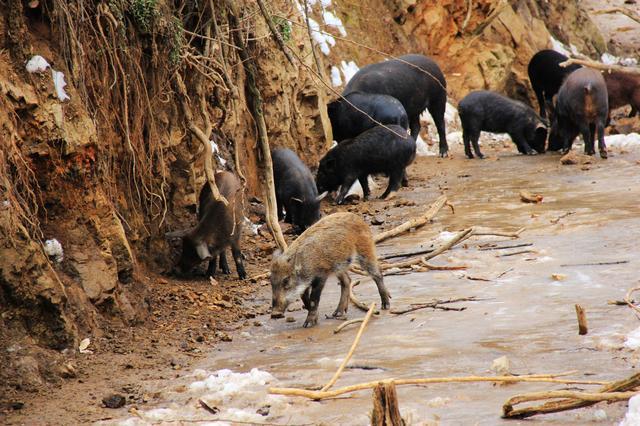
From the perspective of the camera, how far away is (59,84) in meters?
6.66

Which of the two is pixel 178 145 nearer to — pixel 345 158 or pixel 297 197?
pixel 297 197

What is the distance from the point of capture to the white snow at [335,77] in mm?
15773

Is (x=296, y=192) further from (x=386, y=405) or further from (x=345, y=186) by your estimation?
(x=386, y=405)

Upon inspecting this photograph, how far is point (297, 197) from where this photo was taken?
1084 cm

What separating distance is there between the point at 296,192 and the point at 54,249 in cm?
462

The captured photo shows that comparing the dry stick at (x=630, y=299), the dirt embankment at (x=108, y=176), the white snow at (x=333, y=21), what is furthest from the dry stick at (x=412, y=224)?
the white snow at (x=333, y=21)

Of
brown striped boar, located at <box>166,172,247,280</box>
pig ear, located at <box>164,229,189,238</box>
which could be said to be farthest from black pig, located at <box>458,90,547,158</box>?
pig ear, located at <box>164,229,189,238</box>

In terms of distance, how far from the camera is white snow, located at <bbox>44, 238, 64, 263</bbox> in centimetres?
649

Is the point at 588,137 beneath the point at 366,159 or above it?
beneath

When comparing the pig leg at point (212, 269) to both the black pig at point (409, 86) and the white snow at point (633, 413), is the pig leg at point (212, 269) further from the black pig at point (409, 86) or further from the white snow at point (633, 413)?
the black pig at point (409, 86)

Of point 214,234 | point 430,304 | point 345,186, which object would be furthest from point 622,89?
point 430,304

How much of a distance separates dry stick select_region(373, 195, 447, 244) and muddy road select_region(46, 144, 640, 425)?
0.36 ft

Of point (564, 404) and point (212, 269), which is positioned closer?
point (564, 404)

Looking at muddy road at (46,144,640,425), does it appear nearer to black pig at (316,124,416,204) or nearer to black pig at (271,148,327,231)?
black pig at (271,148,327,231)
